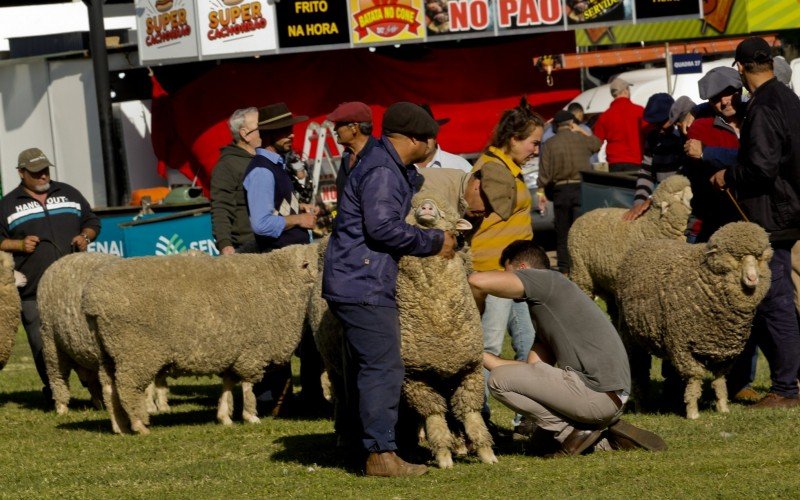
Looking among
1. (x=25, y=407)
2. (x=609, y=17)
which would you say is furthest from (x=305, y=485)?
(x=609, y=17)

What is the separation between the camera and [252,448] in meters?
7.48

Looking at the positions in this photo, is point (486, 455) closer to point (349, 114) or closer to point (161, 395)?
point (349, 114)

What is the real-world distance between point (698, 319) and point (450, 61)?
531 inches

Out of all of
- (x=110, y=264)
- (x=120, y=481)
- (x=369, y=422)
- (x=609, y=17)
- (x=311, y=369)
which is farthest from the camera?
(x=609, y=17)

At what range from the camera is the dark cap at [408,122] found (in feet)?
20.4

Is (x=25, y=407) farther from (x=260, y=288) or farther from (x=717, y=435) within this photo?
(x=717, y=435)

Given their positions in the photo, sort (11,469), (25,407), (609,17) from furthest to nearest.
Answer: (609,17), (25,407), (11,469)

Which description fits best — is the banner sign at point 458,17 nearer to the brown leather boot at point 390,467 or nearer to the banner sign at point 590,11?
the banner sign at point 590,11

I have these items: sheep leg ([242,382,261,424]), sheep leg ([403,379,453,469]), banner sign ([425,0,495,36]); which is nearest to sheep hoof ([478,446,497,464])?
sheep leg ([403,379,453,469])

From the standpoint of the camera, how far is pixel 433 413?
636cm

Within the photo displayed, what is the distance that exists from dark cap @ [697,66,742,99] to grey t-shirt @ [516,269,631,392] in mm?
2174

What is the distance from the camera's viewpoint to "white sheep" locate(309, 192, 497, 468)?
6242 millimetres

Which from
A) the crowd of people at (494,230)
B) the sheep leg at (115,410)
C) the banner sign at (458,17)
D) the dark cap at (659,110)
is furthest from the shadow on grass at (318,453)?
the banner sign at (458,17)

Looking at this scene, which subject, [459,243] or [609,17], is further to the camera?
[609,17]
